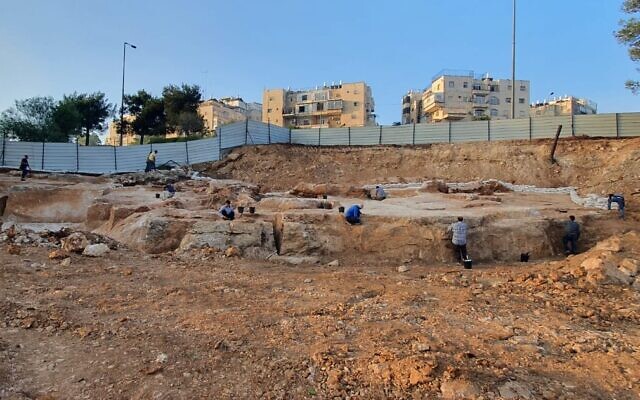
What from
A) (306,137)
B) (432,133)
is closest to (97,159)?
(306,137)

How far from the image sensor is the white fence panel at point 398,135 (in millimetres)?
27516

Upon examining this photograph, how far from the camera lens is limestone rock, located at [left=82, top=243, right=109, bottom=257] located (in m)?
9.55

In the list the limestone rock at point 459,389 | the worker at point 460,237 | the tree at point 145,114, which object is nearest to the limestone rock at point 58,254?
the limestone rock at point 459,389

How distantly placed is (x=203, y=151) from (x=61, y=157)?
740cm

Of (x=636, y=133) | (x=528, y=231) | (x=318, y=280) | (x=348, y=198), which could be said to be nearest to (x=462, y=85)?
(x=636, y=133)

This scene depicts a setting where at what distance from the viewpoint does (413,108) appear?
6775cm

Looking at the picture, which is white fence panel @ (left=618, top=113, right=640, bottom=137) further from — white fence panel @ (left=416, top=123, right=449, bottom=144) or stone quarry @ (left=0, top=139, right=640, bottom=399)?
white fence panel @ (left=416, top=123, right=449, bottom=144)

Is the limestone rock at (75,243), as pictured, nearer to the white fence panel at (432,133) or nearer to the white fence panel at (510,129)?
the white fence panel at (432,133)

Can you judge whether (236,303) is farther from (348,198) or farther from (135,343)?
(348,198)

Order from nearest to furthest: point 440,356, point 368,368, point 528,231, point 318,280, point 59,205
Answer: point 368,368 < point 440,356 < point 318,280 < point 528,231 < point 59,205

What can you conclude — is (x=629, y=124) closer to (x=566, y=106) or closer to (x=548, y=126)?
(x=548, y=126)

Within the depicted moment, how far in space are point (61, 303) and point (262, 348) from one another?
138 inches

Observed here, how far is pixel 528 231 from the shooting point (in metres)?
11.7

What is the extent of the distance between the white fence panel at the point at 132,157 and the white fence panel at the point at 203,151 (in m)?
2.45
